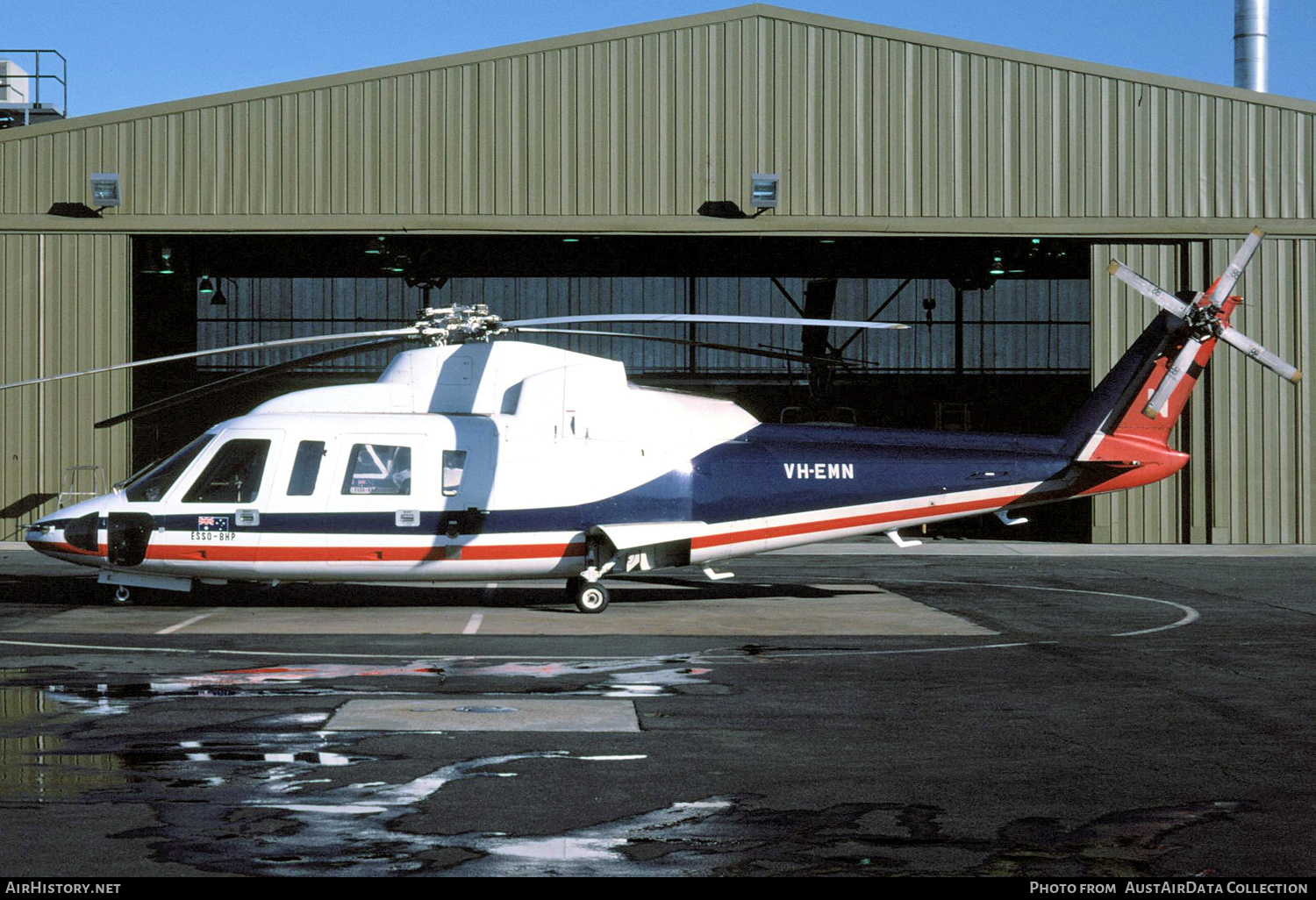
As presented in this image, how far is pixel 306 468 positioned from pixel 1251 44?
41.3 meters

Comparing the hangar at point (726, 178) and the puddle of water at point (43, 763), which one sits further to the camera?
the hangar at point (726, 178)

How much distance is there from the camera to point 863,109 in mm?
28141

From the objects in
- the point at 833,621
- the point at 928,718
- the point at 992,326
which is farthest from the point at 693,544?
the point at 992,326

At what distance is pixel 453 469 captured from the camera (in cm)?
1625

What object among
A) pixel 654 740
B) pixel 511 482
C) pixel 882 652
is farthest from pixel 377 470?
pixel 654 740

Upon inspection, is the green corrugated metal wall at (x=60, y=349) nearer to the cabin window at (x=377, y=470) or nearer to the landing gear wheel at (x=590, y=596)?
the cabin window at (x=377, y=470)

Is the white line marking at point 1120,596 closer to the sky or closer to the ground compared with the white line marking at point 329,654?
closer to the ground

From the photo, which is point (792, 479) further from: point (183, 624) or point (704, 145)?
point (704, 145)

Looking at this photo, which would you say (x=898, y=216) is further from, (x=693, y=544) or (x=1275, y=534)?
(x=693, y=544)

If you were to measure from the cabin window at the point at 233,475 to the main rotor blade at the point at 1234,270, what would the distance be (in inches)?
497

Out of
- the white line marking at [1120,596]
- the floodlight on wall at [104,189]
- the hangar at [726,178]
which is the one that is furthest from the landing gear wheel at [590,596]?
the floodlight on wall at [104,189]

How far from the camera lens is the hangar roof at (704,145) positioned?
90.8ft

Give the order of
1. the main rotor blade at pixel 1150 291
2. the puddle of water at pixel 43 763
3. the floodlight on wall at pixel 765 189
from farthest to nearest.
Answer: the floodlight on wall at pixel 765 189
the main rotor blade at pixel 1150 291
the puddle of water at pixel 43 763
